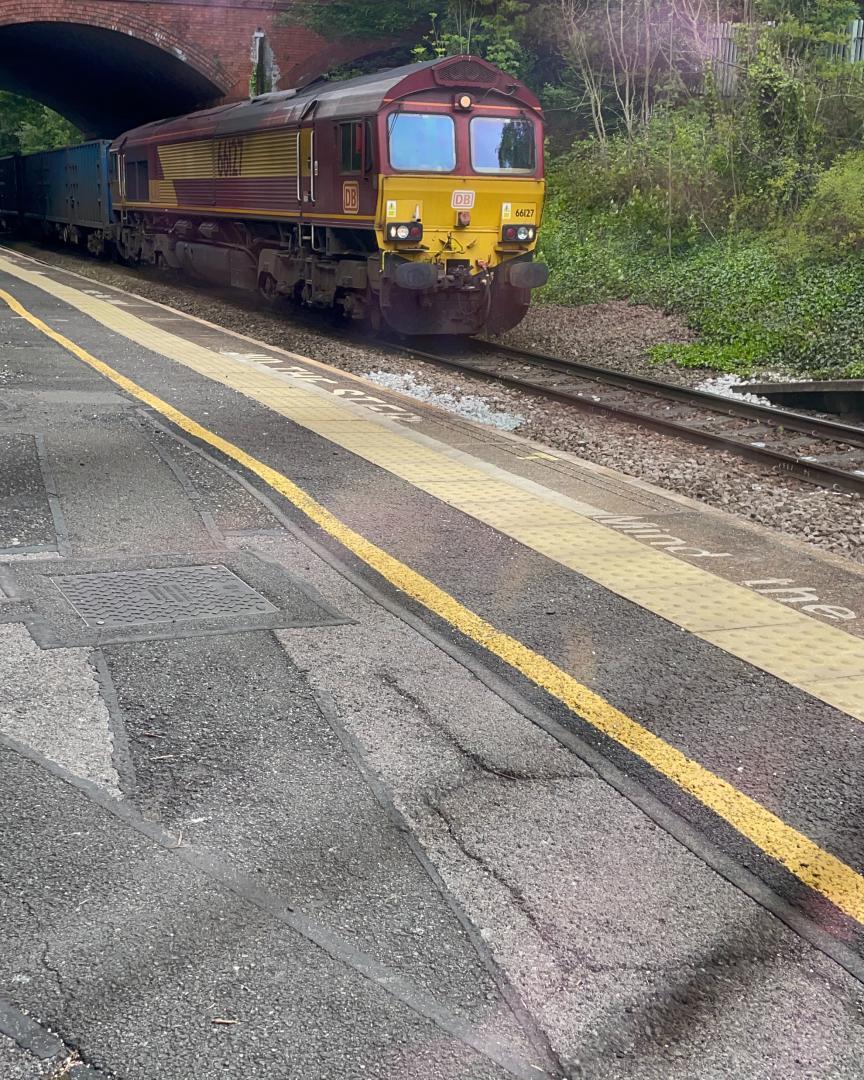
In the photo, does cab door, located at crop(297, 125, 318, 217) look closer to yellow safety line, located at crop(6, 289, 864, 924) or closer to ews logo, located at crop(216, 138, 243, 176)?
ews logo, located at crop(216, 138, 243, 176)

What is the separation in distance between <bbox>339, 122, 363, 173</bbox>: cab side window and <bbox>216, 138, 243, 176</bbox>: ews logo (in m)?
4.03

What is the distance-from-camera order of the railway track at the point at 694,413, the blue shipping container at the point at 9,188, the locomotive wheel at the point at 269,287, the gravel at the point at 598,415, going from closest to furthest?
1. the gravel at the point at 598,415
2. the railway track at the point at 694,413
3. the locomotive wheel at the point at 269,287
4. the blue shipping container at the point at 9,188

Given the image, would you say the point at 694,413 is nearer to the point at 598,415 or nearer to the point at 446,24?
the point at 598,415

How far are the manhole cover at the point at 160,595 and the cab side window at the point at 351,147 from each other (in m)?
10.8

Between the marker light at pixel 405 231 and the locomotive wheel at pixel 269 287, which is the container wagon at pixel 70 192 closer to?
the locomotive wheel at pixel 269 287

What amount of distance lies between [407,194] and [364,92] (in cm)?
153

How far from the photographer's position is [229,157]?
19.6 metres

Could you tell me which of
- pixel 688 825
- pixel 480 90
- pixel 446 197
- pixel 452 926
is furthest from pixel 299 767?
pixel 480 90

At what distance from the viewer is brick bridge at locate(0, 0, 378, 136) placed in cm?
3188

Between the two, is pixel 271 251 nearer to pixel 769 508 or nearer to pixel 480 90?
pixel 480 90

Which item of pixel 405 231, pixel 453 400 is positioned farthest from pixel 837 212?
pixel 453 400

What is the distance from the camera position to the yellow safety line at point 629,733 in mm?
3391

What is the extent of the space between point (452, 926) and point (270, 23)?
34.4 metres

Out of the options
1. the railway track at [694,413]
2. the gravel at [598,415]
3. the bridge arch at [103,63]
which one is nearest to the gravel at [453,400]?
the gravel at [598,415]
